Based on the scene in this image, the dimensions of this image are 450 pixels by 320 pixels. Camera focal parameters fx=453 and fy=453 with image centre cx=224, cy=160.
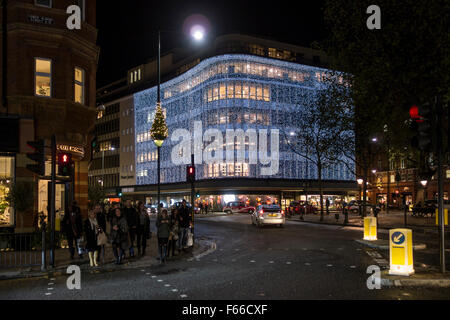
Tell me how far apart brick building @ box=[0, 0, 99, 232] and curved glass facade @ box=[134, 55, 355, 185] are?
47.0 m

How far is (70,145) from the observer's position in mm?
20344

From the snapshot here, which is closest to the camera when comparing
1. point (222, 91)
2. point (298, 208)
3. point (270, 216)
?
point (270, 216)

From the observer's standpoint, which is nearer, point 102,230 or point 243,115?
point 102,230

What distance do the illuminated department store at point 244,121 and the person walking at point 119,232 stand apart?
5252 centimetres

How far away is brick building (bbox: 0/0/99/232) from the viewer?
18.6m

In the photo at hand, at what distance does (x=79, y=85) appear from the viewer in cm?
2184

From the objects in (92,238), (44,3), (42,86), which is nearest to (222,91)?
(44,3)

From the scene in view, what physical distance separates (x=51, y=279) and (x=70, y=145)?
994 cm

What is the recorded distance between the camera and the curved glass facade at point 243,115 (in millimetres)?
67625

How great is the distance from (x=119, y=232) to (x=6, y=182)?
296 inches

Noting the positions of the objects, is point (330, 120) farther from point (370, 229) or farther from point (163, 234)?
point (163, 234)

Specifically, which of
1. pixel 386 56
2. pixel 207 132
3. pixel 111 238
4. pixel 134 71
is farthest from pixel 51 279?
pixel 134 71

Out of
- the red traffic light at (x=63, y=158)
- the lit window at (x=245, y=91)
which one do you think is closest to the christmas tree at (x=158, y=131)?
the red traffic light at (x=63, y=158)
